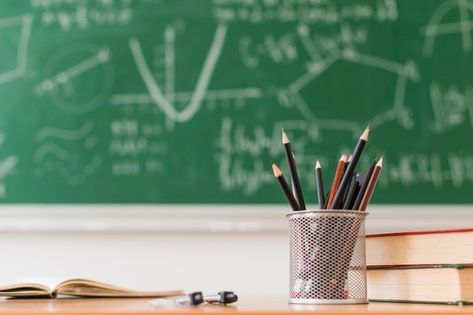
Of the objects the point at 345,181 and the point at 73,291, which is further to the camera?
the point at 73,291

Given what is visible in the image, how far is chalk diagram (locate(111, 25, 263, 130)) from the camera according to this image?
6.95ft

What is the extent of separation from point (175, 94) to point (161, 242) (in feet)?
1.38

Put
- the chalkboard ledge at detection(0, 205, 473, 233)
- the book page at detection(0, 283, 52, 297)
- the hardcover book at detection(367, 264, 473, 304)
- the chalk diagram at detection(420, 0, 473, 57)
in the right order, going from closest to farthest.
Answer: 1. the hardcover book at detection(367, 264, 473, 304)
2. the book page at detection(0, 283, 52, 297)
3. the chalkboard ledge at detection(0, 205, 473, 233)
4. the chalk diagram at detection(420, 0, 473, 57)

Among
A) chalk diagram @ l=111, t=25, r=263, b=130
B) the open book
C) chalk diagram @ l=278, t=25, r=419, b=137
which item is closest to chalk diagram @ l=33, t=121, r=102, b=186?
chalk diagram @ l=111, t=25, r=263, b=130

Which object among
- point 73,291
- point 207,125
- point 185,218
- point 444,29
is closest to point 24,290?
point 73,291

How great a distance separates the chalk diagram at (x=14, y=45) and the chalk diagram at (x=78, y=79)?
0.24 feet

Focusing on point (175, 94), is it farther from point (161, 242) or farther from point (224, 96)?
point (161, 242)

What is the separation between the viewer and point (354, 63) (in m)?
2.15

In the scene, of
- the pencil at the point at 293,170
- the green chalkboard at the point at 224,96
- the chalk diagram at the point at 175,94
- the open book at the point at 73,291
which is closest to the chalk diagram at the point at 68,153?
the green chalkboard at the point at 224,96

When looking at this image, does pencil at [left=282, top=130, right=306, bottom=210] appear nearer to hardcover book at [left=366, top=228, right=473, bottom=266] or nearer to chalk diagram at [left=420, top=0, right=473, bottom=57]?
hardcover book at [left=366, top=228, right=473, bottom=266]

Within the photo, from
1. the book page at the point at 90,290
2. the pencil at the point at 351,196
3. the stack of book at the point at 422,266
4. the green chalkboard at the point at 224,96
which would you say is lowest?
the book page at the point at 90,290

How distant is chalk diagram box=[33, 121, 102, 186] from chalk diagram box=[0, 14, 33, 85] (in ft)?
0.61

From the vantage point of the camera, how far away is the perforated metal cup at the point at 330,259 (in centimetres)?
95

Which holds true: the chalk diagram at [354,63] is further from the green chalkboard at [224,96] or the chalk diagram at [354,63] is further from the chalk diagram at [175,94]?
the chalk diagram at [175,94]
